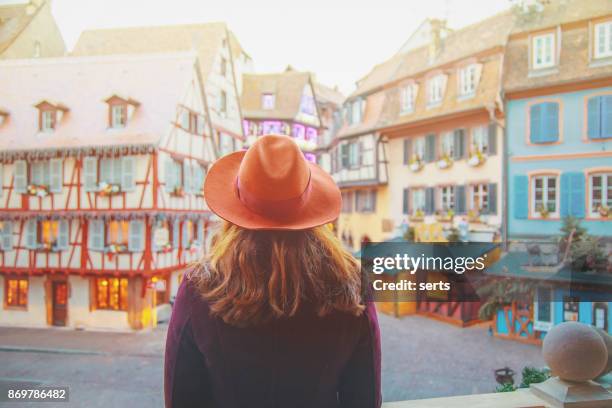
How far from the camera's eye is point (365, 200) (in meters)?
4.37

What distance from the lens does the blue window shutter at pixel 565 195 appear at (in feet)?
8.86

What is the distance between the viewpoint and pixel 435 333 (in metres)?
4.79

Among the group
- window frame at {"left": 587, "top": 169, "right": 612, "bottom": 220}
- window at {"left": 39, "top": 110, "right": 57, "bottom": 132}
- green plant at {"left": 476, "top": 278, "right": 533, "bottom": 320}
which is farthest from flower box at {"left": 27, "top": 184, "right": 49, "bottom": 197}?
window frame at {"left": 587, "top": 169, "right": 612, "bottom": 220}

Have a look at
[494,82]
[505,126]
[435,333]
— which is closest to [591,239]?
[505,126]

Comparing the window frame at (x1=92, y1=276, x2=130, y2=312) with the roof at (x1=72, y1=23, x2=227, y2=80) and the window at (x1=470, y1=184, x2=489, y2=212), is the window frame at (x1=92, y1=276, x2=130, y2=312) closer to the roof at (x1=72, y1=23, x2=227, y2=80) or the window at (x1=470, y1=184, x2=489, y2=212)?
the roof at (x1=72, y1=23, x2=227, y2=80)

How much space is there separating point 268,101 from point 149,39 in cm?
95

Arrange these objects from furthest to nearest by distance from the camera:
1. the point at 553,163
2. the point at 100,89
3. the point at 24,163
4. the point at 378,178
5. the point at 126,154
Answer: the point at 378,178 → the point at 126,154 → the point at 100,89 → the point at 24,163 → the point at 553,163

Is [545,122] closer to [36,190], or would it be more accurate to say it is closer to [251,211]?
[251,211]

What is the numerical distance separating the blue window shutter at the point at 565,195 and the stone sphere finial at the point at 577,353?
1.51 metres

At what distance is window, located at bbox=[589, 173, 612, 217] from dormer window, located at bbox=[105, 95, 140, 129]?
10.7 feet

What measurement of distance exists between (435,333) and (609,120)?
287 centimetres

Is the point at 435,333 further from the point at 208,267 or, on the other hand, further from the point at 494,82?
the point at 208,267

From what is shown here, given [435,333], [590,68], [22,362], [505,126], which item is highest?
[590,68]

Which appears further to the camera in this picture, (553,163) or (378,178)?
(378,178)
